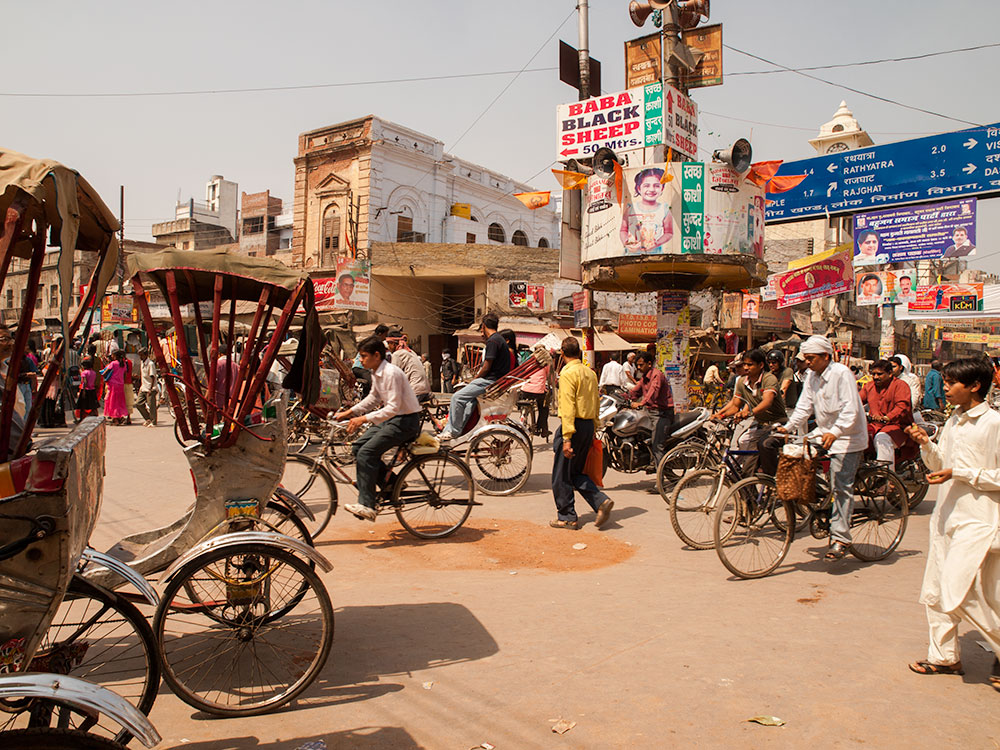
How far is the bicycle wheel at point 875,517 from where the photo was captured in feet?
19.6

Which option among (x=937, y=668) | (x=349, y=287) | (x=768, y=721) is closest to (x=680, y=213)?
(x=937, y=668)

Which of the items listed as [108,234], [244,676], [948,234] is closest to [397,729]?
[244,676]

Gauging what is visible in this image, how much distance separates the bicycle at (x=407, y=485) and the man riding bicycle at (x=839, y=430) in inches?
123

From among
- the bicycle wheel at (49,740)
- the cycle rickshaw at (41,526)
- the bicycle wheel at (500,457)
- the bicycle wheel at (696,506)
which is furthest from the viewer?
the bicycle wheel at (500,457)

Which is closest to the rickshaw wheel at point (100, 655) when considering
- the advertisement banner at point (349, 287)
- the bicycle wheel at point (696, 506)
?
the bicycle wheel at point (696, 506)

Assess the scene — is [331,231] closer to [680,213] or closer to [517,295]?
[517,295]

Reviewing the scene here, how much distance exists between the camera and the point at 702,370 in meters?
25.1

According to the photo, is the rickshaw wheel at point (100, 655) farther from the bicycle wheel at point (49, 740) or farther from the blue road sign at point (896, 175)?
the blue road sign at point (896, 175)

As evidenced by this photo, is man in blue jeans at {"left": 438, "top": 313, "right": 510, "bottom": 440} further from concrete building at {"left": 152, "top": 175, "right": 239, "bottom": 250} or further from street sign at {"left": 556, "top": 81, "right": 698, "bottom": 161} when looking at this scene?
concrete building at {"left": 152, "top": 175, "right": 239, "bottom": 250}

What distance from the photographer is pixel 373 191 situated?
29500mm

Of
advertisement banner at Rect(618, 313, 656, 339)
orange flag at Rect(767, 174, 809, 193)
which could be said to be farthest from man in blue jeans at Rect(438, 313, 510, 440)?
advertisement banner at Rect(618, 313, 656, 339)

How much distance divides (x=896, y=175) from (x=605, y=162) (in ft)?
30.7

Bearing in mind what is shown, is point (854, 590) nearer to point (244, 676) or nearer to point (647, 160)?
point (244, 676)

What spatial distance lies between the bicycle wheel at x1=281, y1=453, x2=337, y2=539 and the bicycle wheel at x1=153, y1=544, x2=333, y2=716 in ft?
7.13
